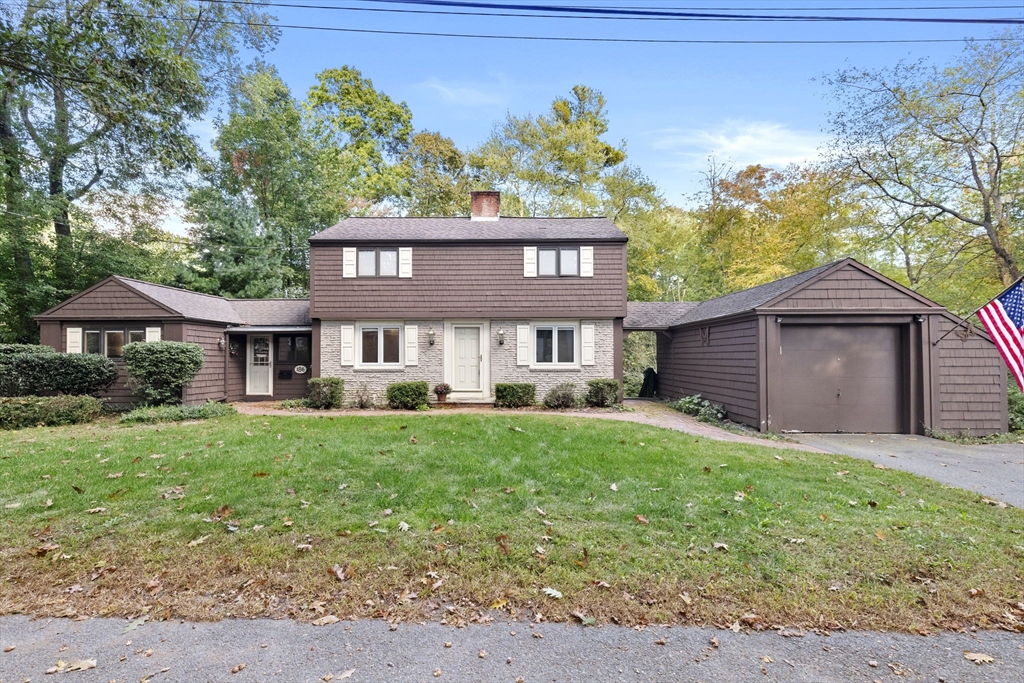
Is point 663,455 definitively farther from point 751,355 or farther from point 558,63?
point 558,63

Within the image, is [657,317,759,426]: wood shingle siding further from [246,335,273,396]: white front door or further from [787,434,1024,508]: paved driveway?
[246,335,273,396]: white front door

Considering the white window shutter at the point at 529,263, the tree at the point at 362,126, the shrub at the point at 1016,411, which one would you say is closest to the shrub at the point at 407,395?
the white window shutter at the point at 529,263

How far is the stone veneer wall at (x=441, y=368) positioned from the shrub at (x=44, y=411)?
5135 millimetres

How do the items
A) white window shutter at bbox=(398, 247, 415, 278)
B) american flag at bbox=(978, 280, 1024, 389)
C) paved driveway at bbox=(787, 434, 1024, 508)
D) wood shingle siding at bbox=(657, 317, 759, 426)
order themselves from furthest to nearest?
white window shutter at bbox=(398, 247, 415, 278) < wood shingle siding at bbox=(657, 317, 759, 426) < american flag at bbox=(978, 280, 1024, 389) < paved driveway at bbox=(787, 434, 1024, 508)

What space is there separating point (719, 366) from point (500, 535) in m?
9.76

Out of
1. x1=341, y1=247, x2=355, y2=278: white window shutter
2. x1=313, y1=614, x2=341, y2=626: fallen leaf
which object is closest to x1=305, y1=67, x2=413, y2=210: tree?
x1=341, y1=247, x2=355, y2=278: white window shutter

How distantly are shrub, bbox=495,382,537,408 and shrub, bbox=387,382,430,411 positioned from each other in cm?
192

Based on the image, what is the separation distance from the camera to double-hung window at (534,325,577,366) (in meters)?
13.9

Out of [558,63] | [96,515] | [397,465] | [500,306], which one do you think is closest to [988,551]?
[397,465]

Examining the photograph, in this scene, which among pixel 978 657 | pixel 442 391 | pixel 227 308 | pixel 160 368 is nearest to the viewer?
pixel 978 657

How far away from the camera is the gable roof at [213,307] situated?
13.0 metres

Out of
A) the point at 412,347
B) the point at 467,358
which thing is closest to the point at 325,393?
the point at 412,347

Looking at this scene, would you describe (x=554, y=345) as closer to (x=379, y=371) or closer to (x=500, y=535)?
(x=379, y=371)

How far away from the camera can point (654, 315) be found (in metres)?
16.7
